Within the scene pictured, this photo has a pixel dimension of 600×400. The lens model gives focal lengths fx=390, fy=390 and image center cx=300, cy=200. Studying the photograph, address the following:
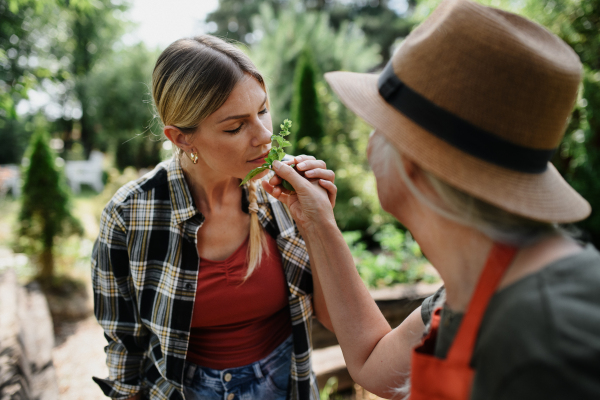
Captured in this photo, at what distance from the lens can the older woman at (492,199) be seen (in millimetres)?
778

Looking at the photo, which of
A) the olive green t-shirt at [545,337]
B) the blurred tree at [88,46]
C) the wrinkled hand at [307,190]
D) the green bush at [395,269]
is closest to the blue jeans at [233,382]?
the wrinkled hand at [307,190]

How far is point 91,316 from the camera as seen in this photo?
5.84 m

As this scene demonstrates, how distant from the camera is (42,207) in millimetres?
5977

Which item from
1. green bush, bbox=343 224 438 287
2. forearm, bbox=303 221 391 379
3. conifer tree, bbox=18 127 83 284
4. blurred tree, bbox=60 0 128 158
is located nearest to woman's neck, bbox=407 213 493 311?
forearm, bbox=303 221 391 379

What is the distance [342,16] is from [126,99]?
14757mm

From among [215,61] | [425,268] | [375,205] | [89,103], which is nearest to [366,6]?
[89,103]

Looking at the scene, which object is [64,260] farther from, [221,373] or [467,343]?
[467,343]

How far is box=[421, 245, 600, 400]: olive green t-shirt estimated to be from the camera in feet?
2.40

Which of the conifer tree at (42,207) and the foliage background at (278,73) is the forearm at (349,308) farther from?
the conifer tree at (42,207)

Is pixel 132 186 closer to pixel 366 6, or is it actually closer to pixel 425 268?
pixel 425 268

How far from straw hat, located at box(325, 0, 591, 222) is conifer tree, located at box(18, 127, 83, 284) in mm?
6468

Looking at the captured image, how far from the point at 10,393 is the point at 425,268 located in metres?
4.35

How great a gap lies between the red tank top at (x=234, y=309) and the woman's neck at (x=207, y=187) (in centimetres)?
27

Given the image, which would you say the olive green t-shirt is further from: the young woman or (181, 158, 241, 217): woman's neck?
(181, 158, 241, 217): woman's neck
